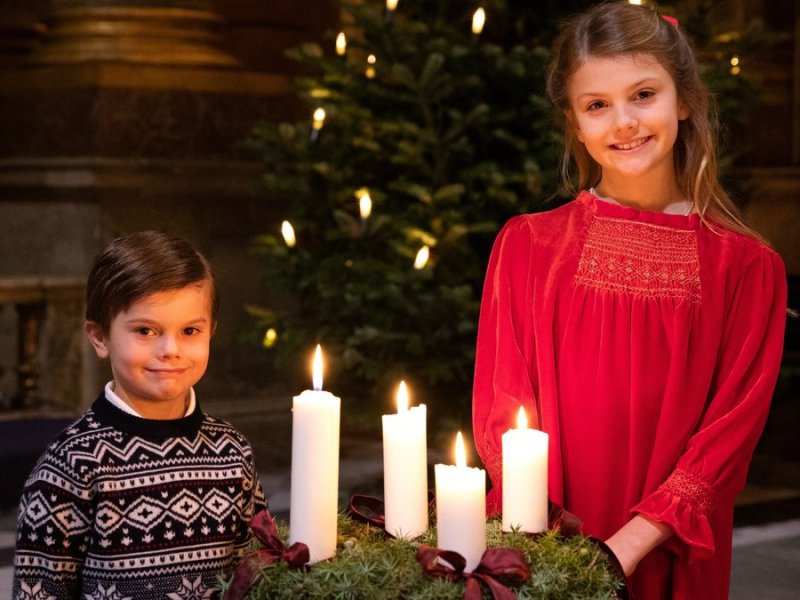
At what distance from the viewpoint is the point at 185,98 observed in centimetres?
762

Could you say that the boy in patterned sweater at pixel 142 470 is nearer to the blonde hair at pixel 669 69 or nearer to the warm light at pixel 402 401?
the warm light at pixel 402 401

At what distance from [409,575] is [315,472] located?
175 millimetres

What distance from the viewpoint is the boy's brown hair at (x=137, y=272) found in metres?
2.16

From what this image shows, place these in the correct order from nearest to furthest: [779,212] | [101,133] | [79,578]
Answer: [79,578], [101,133], [779,212]

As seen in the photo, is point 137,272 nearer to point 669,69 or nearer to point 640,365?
point 640,365

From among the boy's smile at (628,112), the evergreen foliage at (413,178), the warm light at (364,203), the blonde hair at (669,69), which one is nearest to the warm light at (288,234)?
the evergreen foliage at (413,178)

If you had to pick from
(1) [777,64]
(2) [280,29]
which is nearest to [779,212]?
(1) [777,64]

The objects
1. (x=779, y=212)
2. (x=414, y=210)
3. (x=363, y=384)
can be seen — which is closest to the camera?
(x=414, y=210)

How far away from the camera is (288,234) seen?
557 centimetres

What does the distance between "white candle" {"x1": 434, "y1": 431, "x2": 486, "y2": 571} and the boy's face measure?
0.57 m

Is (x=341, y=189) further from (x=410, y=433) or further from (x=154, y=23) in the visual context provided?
(x=410, y=433)

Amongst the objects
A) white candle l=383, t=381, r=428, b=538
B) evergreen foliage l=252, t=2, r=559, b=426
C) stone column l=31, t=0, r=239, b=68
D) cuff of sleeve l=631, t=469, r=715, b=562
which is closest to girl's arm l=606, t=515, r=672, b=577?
cuff of sleeve l=631, t=469, r=715, b=562

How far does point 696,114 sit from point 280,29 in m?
7.43

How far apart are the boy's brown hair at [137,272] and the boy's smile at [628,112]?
2.36 ft
